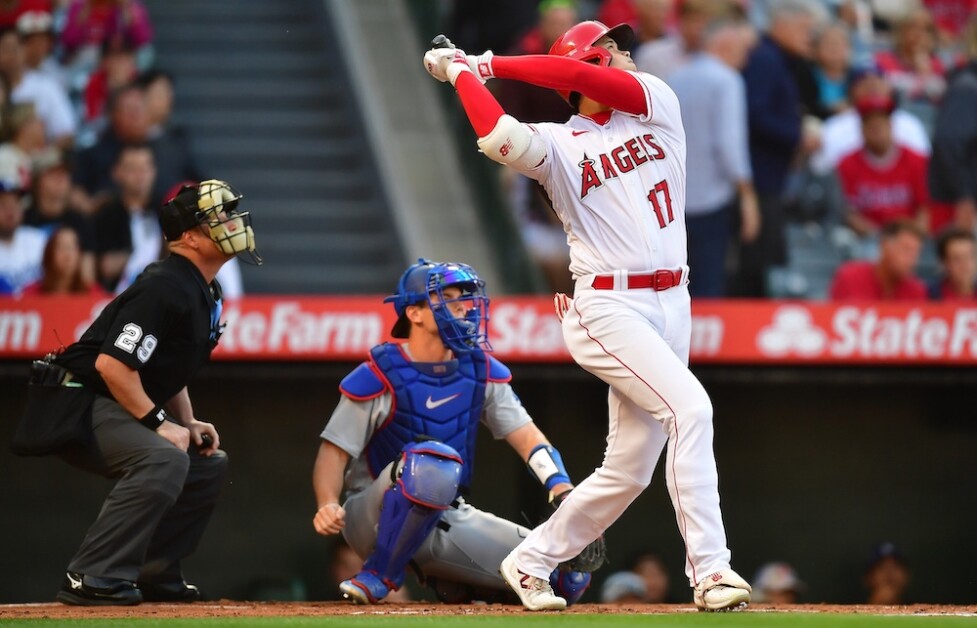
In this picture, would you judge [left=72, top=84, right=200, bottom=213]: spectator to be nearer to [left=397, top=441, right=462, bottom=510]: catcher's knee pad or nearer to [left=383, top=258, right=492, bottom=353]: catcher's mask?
[left=383, top=258, right=492, bottom=353]: catcher's mask

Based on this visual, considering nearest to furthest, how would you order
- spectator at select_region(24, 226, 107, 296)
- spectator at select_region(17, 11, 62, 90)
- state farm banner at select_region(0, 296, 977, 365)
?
state farm banner at select_region(0, 296, 977, 365)
spectator at select_region(24, 226, 107, 296)
spectator at select_region(17, 11, 62, 90)

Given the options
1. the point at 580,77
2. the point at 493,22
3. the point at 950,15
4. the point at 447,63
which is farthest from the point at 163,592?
the point at 950,15

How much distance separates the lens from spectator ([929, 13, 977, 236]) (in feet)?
27.2

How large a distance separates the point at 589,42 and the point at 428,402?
136 cm

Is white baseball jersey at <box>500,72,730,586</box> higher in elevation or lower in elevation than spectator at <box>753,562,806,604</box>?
higher

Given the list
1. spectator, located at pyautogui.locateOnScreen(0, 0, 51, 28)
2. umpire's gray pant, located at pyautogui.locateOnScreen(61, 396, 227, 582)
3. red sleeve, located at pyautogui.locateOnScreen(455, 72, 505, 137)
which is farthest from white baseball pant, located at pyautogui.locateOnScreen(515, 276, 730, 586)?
spectator, located at pyautogui.locateOnScreen(0, 0, 51, 28)

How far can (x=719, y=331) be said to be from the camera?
23.3ft

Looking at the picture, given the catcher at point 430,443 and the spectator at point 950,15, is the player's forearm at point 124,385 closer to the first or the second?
the catcher at point 430,443

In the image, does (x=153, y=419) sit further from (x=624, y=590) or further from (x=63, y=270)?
(x=624, y=590)

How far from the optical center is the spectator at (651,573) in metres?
7.54

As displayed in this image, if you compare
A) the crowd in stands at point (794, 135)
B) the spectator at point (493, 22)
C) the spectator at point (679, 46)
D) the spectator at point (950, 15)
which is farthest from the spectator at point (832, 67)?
the spectator at point (493, 22)

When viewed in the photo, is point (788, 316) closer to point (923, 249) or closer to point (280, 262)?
point (923, 249)

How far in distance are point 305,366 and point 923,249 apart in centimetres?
349

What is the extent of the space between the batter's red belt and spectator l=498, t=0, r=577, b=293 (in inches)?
128
